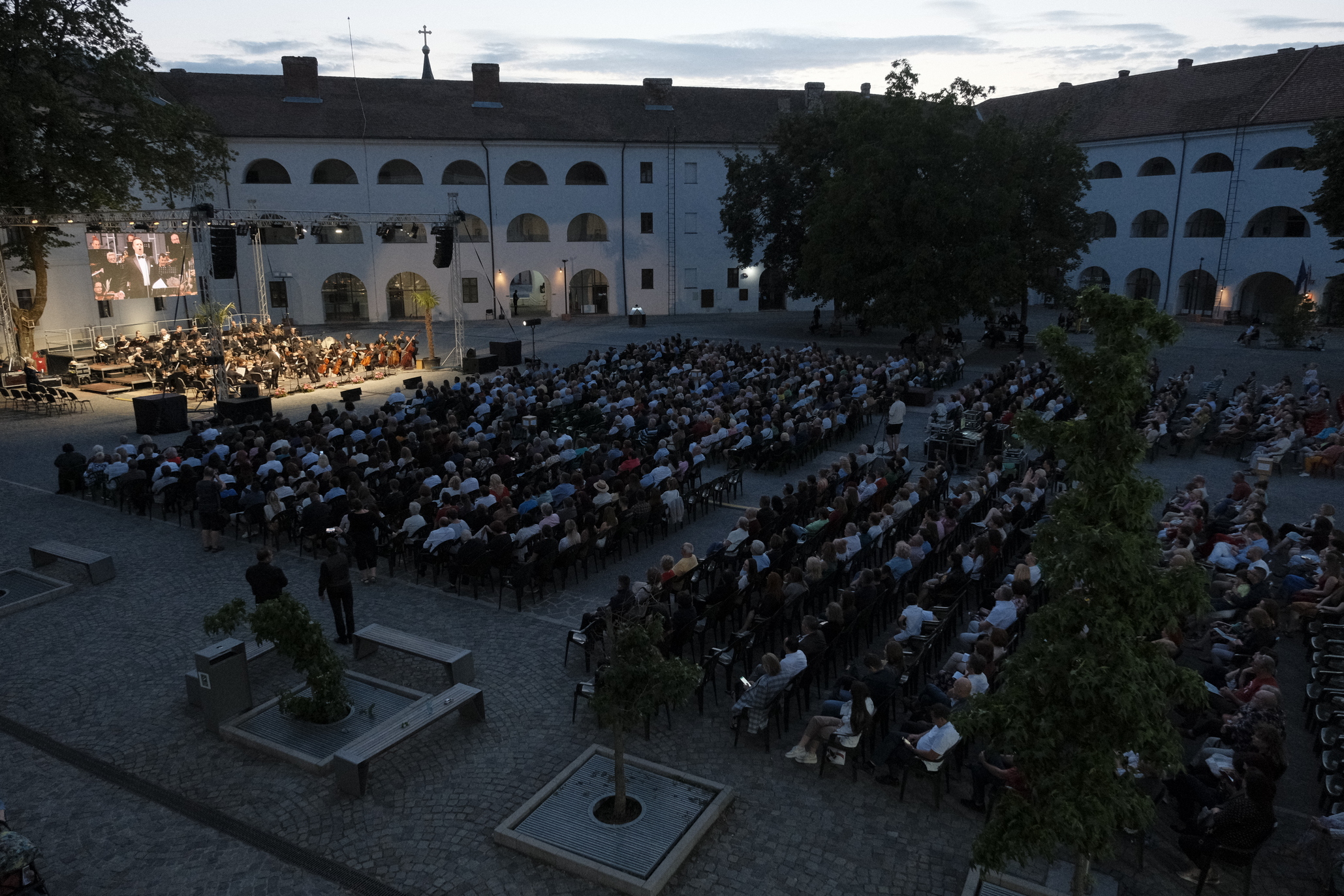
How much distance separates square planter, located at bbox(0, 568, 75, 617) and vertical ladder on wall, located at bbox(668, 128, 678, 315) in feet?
122

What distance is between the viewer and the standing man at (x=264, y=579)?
9445 millimetres


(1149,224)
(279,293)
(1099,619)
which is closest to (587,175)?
(279,293)

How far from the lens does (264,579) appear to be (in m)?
9.45

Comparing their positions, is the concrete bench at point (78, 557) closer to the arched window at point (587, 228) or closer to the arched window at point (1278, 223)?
the arched window at point (587, 228)

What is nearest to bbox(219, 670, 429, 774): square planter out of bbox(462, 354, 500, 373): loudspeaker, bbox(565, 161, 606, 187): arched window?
bbox(462, 354, 500, 373): loudspeaker

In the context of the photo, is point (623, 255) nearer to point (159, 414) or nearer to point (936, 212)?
point (936, 212)

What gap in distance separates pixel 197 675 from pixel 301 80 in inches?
1586

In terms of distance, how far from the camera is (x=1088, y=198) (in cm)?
4331

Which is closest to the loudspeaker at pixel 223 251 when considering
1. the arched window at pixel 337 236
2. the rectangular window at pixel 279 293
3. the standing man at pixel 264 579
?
the standing man at pixel 264 579

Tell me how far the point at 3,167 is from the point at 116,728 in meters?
22.4

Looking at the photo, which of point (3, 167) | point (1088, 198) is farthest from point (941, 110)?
point (3, 167)

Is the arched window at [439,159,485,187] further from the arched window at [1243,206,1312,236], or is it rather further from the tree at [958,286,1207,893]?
the tree at [958,286,1207,893]

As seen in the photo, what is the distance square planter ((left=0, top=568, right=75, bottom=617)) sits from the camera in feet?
35.5

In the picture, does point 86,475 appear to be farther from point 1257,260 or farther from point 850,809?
point 1257,260
